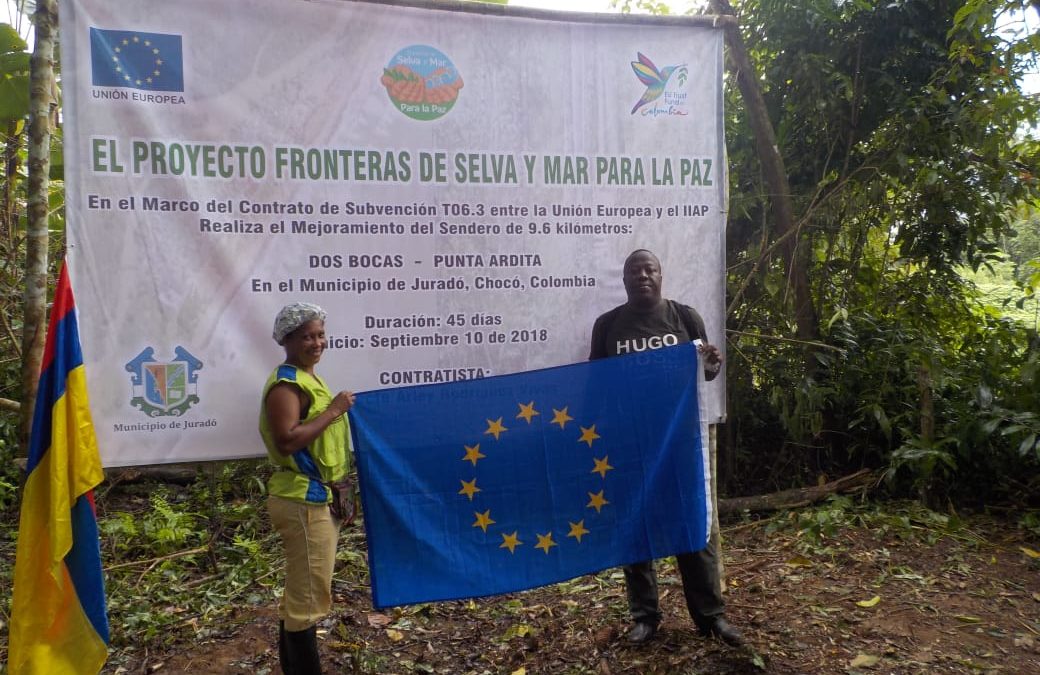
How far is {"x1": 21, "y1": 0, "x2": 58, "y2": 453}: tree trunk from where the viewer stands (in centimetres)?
344

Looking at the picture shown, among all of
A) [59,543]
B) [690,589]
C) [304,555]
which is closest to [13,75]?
[59,543]

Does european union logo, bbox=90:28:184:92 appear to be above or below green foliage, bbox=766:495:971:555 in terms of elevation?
above

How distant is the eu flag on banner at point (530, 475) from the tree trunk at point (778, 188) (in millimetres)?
2490

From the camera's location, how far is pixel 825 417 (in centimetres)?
586

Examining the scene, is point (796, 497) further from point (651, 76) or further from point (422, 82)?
point (422, 82)

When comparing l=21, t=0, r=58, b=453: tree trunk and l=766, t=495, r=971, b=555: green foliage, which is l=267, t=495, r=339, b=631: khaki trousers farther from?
l=766, t=495, r=971, b=555: green foliage

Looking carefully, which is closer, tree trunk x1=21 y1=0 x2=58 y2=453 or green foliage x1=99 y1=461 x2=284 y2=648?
tree trunk x1=21 y1=0 x2=58 y2=453

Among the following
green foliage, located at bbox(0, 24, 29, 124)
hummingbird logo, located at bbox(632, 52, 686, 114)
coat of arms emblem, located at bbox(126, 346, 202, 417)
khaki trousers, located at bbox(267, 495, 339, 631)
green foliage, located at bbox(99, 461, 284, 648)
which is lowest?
green foliage, located at bbox(99, 461, 284, 648)

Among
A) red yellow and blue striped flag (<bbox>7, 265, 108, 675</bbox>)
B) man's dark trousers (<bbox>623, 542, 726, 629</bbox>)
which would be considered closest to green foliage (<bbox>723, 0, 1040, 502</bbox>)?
man's dark trousers (<bbox>623, 542, 726, 629</bbox>)

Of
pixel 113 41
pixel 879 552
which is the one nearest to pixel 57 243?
pixel 113 41

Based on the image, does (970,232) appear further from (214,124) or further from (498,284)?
(214,124)

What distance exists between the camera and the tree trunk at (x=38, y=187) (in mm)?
3436

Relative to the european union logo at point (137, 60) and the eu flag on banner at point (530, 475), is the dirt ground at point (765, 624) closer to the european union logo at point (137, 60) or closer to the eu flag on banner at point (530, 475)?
the eu flag on banner at point (530, 475)

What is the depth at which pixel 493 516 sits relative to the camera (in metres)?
3.47
